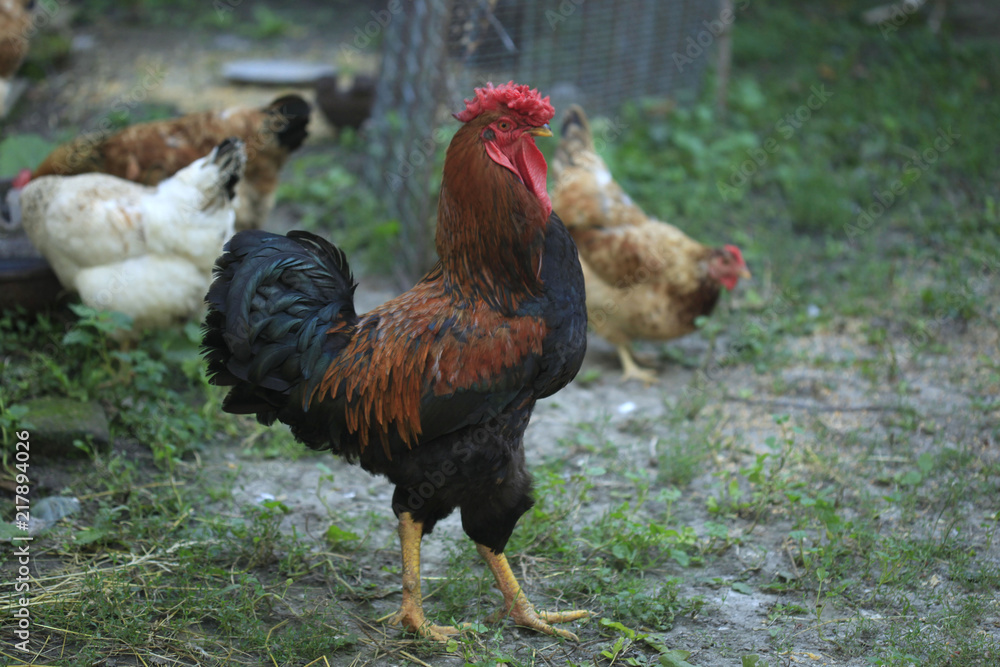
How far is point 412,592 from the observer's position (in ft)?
10.6

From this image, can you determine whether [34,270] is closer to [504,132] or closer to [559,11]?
[504,132]

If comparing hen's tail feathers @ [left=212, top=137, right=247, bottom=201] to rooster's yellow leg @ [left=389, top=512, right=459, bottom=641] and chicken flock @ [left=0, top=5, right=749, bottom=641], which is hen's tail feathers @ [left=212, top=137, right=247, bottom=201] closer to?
chicken flock @ [left=0, top=5, right=749, bottom=641]

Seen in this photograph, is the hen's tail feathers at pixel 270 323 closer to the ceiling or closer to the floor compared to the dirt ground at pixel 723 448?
closer to the ceiling

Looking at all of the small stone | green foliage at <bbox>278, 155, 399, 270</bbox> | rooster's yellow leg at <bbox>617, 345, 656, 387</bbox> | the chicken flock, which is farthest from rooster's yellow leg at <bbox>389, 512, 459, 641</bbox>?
green foliage at <bbox>278, 155, 399, 270</bbox>

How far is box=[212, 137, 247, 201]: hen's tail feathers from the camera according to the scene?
4.47m

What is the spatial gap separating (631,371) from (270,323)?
2994 millimetres

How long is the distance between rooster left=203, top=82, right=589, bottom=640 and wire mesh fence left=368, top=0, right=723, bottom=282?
7.91 feet

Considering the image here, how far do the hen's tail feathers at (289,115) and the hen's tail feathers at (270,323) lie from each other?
2.30 m

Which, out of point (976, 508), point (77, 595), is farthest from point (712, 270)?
point (77, 595)

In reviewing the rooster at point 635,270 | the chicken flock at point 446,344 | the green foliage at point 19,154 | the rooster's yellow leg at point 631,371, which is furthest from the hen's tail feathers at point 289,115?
the rooster's yellow leg at point 631,371

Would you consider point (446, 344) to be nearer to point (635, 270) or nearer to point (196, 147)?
point (635, 270)

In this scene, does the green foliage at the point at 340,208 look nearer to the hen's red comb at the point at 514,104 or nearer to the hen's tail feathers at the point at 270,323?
the hen's tail feathers at the point at 270,323

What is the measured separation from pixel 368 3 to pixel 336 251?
8128 mm

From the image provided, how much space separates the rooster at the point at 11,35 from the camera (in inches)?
260
